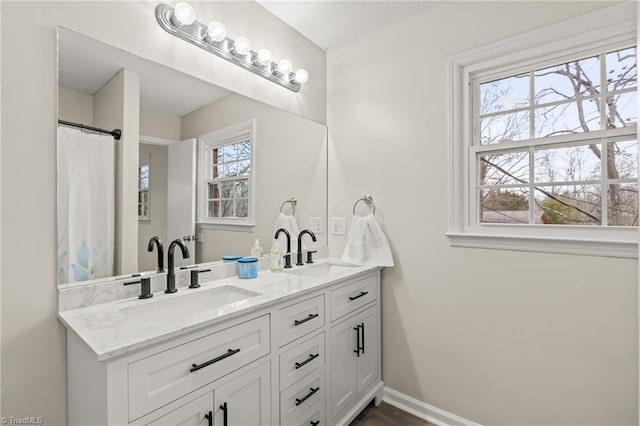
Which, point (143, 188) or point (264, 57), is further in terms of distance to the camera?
point (264, 57)

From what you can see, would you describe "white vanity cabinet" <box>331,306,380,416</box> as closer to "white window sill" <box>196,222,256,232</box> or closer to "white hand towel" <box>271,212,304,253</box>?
"white hand towel" <box>271,212,304,253</box>

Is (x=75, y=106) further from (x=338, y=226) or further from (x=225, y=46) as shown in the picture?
(x=338, y=226)

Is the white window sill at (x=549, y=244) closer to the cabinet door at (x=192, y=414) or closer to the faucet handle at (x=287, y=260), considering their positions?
the faucet handle at (x=287, y=260)

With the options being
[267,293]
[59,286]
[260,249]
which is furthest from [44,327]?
[260,249]

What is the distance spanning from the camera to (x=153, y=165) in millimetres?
1480

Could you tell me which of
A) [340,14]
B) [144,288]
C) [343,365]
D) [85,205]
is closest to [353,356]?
[343,365]

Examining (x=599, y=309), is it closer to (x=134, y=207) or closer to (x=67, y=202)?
(x=134, y=207)

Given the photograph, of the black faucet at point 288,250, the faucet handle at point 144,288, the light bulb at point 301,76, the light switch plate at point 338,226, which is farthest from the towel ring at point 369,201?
the faucet handle at point 144,288

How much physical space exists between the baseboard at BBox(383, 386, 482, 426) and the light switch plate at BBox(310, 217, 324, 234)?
1129 millimetres

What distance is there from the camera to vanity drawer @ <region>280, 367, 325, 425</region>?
1.38m

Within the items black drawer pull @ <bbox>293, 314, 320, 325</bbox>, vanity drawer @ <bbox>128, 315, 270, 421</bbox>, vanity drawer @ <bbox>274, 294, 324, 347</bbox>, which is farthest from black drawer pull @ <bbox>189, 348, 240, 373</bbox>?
black drawer pull @ <bbox>293, 314, 320, 325</bbox>

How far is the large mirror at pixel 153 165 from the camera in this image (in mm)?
1232

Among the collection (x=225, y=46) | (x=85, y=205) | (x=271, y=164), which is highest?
(x=225, y=46)

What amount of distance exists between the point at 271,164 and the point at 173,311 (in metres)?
1.05
